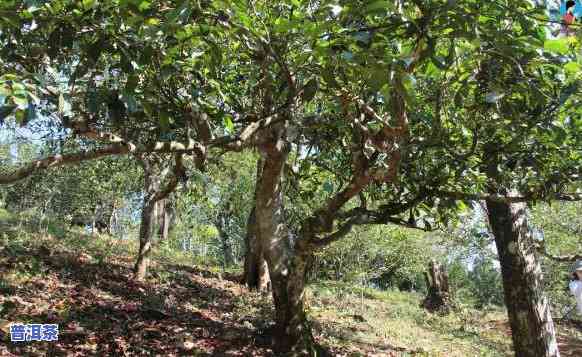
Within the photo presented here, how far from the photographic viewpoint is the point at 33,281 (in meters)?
7.60

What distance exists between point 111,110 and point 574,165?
14.4 ft

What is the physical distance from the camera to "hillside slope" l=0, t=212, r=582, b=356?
592 cm

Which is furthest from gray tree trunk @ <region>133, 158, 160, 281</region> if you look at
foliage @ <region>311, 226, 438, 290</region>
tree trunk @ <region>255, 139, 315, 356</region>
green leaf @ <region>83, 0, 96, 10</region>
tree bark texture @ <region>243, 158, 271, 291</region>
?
foliage @ <region>311, 226, 438, 290</region>

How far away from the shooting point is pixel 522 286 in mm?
5645

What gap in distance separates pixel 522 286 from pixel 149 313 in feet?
16.6

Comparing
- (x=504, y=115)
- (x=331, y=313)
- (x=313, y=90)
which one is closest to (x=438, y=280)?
(x=331, y=313)

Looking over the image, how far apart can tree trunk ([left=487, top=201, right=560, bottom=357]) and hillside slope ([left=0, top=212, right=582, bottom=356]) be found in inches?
91.8

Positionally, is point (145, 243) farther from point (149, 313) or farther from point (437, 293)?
point (437, 293)

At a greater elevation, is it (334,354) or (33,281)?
(33,281)

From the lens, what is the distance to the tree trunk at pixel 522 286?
18.2ft

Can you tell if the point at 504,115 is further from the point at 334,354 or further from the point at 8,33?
the point at 334,354

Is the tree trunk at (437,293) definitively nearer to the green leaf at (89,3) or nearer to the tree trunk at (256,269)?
the tree trunk at (256,269)

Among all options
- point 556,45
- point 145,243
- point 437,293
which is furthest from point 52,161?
point 437,293

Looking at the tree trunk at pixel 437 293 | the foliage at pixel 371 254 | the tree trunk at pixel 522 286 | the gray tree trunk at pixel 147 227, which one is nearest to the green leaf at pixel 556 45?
the tree trunk at pixel 522 286
